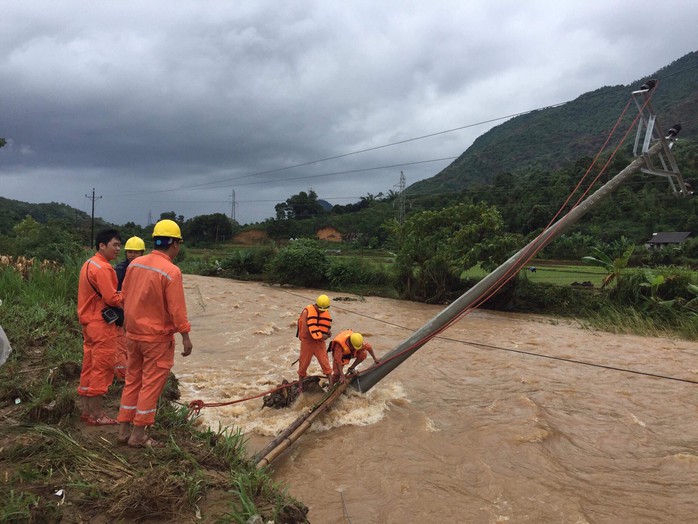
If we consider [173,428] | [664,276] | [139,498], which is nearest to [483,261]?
[664,276]

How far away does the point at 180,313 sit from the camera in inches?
136

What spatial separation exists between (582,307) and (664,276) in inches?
109

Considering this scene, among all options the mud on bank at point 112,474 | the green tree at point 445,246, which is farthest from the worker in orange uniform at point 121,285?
the green tree at point 445,246

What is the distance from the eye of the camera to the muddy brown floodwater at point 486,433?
4.27 meters

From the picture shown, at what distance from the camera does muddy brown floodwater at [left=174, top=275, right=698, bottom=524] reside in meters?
4.27

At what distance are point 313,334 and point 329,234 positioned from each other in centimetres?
5704

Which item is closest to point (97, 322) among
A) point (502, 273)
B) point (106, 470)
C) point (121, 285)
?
point (121, 285)

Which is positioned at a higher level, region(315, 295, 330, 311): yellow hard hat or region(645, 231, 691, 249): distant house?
region(645, 231, 691, 249): distant house

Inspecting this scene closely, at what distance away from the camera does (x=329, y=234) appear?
207 ft

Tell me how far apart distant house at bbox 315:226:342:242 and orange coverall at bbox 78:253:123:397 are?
57.4 metres

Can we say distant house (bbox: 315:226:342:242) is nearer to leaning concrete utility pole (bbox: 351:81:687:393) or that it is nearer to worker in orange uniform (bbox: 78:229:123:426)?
leaning concrete utility pole (bbox: 351:81:687:393)

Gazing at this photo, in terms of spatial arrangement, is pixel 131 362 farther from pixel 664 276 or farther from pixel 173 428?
pixel 664 276

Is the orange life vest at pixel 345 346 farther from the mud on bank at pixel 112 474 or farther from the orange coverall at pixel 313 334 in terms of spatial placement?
the mud on bank at pixel 112 474

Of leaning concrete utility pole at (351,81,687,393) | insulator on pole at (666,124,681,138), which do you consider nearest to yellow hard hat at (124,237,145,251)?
leaning concrete utility pole at (351,81,687,393)
